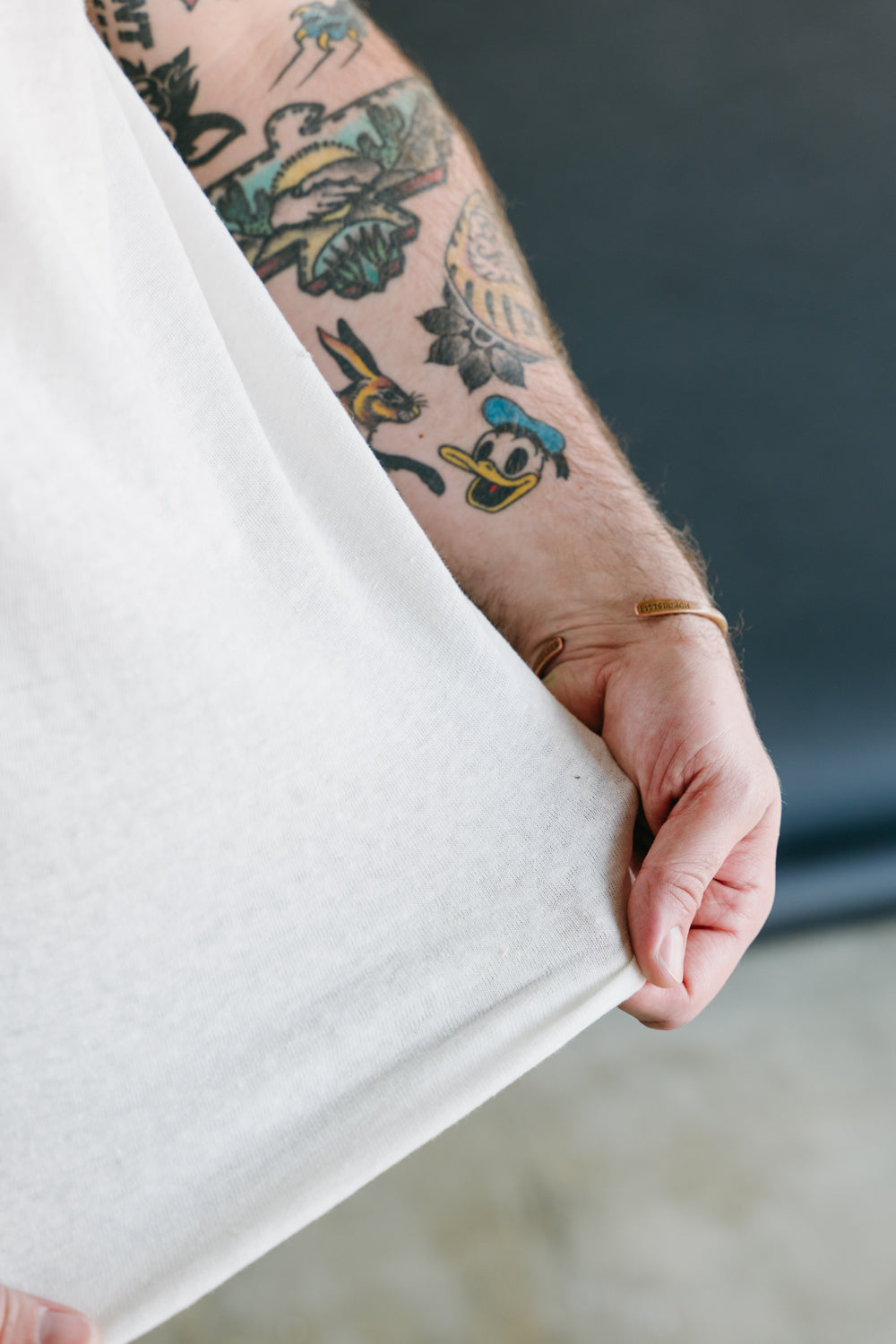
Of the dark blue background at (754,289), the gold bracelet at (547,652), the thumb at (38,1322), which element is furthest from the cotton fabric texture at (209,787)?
the dark blue background at (754,289)

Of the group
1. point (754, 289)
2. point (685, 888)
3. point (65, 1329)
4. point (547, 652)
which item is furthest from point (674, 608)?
point (754, 289)

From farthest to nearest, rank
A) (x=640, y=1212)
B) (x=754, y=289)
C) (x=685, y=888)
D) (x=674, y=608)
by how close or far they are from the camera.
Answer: (x=754, y=289) < (x=640, y=1212) < (x=674, y=608) < (x=685, y=888)

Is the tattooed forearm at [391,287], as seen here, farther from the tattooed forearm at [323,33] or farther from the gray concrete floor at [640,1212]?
the gray concrete floor at [640,1212]

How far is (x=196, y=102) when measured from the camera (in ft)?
2.41

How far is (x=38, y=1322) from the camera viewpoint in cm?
44

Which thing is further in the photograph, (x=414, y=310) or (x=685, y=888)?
(x=414, y=310)

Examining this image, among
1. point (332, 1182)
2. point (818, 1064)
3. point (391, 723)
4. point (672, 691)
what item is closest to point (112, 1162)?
point (332, 1182)

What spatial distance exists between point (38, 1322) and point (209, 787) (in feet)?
0.79

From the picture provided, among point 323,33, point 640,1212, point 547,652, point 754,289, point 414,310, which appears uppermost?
point 323,33

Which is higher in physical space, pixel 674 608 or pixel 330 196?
pixel 330 196

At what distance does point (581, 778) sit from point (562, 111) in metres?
1.16

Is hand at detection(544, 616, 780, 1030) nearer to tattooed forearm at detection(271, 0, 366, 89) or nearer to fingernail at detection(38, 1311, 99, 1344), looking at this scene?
fingernail at detection(38, 1311, 99, 1344)

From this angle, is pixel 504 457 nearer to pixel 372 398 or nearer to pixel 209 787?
pixel 372 398

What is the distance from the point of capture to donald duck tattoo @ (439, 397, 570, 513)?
72cm
